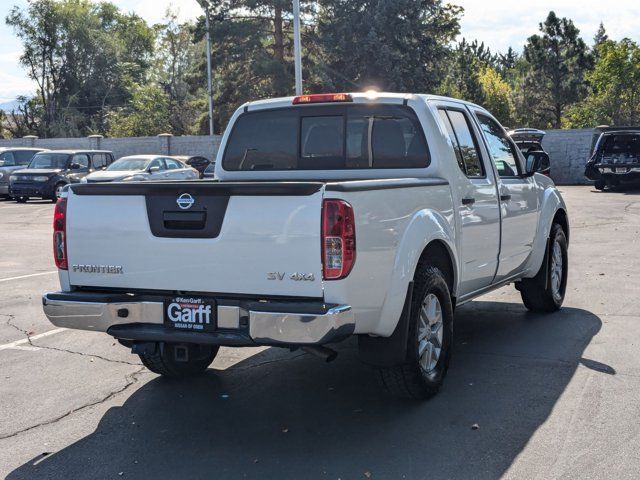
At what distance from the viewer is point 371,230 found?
4562mm

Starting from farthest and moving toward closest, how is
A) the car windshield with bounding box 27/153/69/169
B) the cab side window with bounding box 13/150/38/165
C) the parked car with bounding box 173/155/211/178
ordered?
the cab side window with bounding box 13/150/38/165, the car windshield with bounding box 27/153/69/169, the parked car with bounding box 173/155/211/178

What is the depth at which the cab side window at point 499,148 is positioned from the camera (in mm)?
6980

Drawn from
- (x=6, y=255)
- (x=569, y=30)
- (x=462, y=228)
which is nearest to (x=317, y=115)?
(x=462, y=228)

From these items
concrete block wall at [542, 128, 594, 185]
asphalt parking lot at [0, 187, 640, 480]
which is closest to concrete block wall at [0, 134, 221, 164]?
concrete block wall at [542, 128, 594, 185]

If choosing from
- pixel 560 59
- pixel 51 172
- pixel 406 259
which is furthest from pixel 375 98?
pixel 560 59

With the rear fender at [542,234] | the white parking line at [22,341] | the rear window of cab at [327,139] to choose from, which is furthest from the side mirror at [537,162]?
the white parking line at [22,341]

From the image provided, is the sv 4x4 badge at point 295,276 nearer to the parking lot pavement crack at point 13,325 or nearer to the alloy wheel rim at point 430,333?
the alloy wheel rim at point 430,333

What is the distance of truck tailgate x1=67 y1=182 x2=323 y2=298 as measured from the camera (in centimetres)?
443

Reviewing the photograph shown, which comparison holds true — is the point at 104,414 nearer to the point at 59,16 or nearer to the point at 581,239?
the point at 581,239

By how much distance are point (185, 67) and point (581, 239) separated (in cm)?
6069

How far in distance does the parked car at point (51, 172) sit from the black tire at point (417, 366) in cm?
2256

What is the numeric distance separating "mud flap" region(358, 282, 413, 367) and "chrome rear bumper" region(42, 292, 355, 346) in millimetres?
433

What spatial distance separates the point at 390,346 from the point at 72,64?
68.2m

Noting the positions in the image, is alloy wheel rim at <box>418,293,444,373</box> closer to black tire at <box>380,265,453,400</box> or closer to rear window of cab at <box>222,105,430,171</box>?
black tire at <box>380,265,453,400</box>
